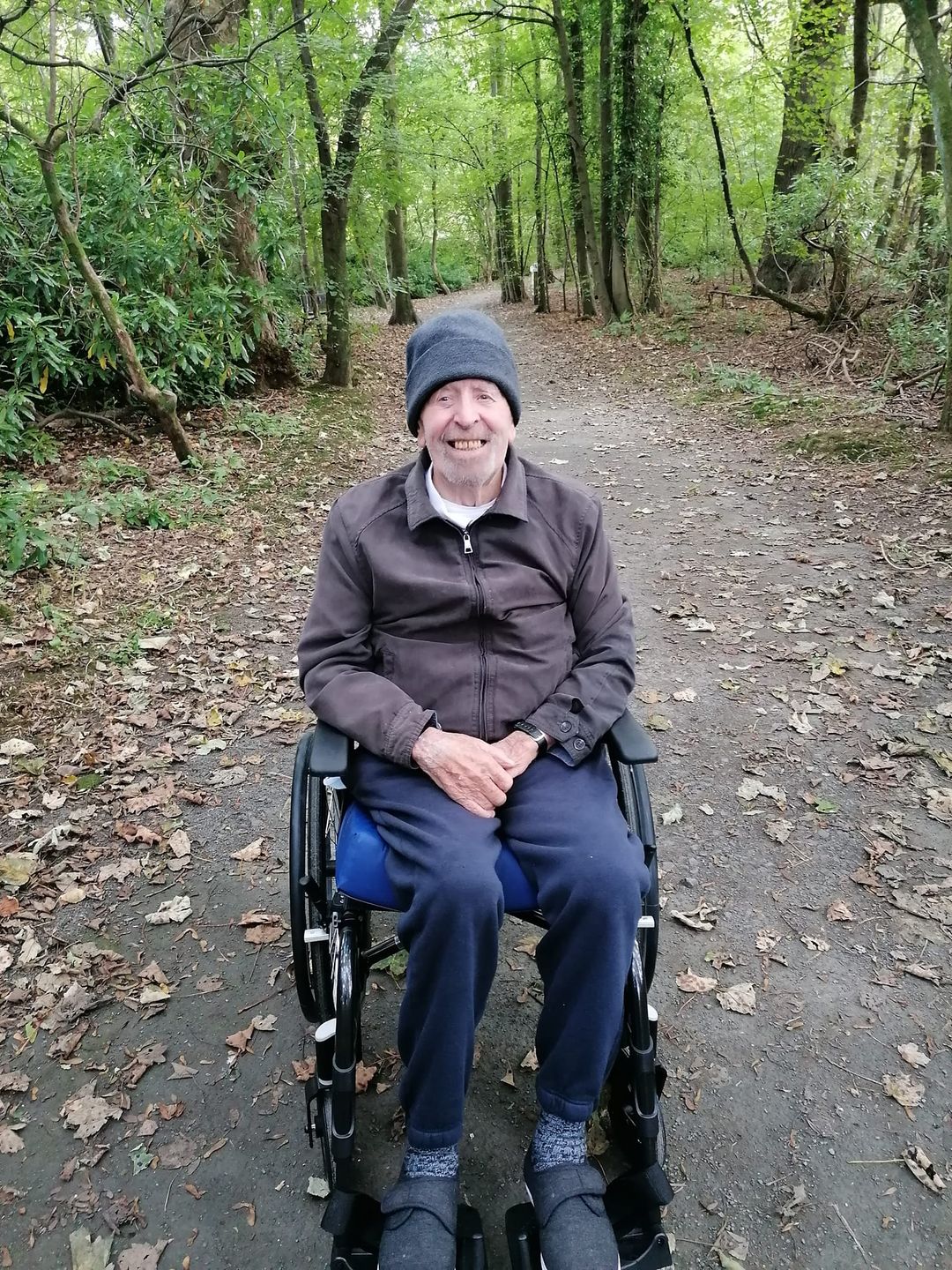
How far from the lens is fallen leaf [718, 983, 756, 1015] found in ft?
7.13

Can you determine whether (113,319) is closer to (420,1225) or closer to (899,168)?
(420,1225)

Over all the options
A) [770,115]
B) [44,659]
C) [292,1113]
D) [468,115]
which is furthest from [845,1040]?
[468,115]

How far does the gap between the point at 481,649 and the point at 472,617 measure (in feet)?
0.27

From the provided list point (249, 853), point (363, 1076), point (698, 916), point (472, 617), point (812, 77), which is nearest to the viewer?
point (472, 617)

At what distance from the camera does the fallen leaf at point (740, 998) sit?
217 centimetres

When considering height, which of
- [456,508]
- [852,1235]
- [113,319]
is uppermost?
[113,319]

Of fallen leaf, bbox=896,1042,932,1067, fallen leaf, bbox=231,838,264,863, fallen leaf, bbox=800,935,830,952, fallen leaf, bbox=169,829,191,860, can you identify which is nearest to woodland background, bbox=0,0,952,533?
fallen leaf, bbox=169,829,191,860

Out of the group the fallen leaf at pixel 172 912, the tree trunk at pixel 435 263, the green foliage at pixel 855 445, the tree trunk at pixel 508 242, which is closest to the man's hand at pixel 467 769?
the fallen leaf at pixel 172 912

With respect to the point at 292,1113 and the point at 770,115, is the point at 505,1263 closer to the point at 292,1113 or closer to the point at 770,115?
the point at 292,1113

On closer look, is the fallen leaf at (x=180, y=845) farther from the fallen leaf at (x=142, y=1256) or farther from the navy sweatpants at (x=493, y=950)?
the navy sweatpants at (x=493, y=950)

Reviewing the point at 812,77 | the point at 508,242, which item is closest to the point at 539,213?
the point at 508,242

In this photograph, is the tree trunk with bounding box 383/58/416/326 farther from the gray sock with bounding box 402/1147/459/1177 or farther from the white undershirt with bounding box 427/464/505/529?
the gray sock with bounding box 402/1147/459/1177

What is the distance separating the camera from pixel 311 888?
1.79 meters

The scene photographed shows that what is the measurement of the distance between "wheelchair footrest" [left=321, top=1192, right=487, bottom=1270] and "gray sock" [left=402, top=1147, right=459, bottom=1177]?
75 mm
